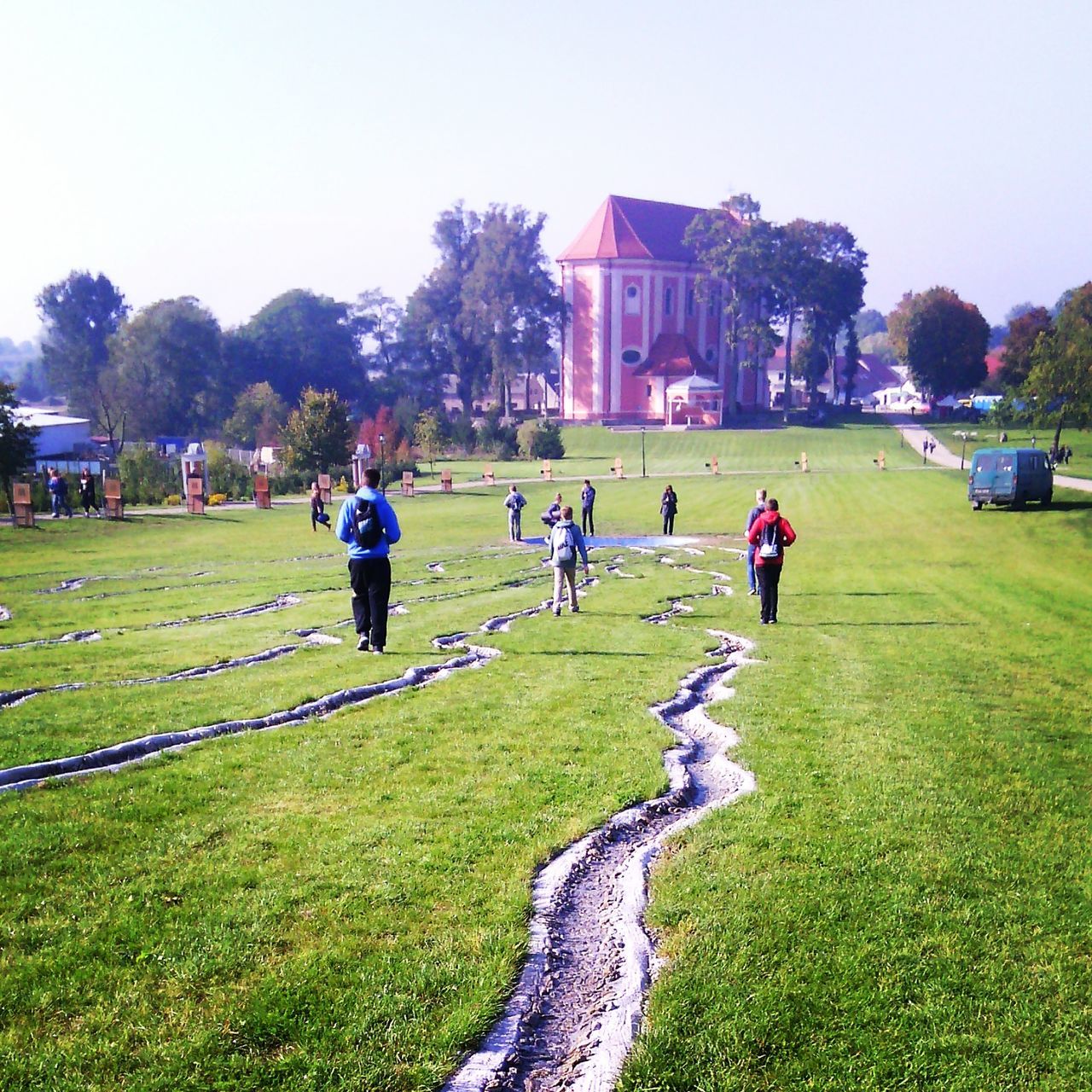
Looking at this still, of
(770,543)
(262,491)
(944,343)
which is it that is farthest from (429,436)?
(770,543)

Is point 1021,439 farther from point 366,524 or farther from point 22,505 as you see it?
point 366,524

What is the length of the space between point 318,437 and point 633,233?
64345mm

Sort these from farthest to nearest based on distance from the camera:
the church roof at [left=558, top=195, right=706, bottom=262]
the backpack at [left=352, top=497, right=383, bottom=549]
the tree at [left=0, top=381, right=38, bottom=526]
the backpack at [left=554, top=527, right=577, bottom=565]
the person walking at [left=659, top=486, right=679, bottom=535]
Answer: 1. the church roof at [left=558, top=195, right=706, bottom=262]
2. the tree at [left=0, top=381, right=38, bottom=526]
3. the person walking at [left=659, top=486, right=679, bottom=535]
4. the backpack at [left=554, top=527, right=577, bottom=565]
5. the backpack at [left=352, top=497, right=383, bottom=549]

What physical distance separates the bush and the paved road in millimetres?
27635

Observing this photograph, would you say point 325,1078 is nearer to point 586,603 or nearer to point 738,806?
point 738,806

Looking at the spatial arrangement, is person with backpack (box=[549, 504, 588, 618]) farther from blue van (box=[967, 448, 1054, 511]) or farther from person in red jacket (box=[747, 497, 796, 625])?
blue van (box=[967, 448, 1054, 511])

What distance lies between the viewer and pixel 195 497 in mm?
43750

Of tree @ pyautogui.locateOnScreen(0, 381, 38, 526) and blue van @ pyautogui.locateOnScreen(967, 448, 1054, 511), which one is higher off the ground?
tree @ pyautogui.locateOnScreen(0, 381, 38, 526)

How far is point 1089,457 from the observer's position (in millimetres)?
69375

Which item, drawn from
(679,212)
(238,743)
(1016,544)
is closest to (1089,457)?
(1016,544)

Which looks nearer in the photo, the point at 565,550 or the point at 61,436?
the point at 565,550

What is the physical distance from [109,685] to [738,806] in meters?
7.07

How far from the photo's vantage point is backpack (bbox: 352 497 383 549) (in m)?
12.2

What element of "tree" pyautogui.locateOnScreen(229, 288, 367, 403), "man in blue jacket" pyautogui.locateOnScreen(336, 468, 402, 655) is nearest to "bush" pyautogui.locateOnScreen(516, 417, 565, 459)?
"tree" pyautogui.locateOnScreen(229, 288, 367, 403)
